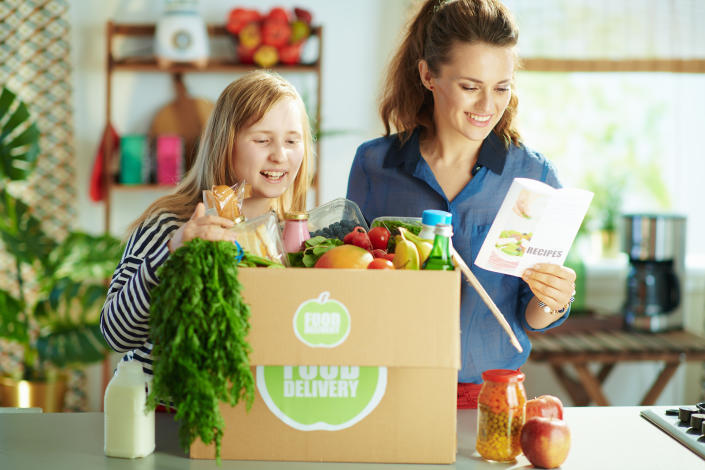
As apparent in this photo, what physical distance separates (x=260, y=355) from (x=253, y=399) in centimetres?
7

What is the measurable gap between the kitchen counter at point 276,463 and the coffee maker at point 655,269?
2.02 m

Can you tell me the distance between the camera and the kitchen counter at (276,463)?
110cm

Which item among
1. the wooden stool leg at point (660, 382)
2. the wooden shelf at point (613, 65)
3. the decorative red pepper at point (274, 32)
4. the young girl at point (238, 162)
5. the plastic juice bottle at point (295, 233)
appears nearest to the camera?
the plastic juice bottle at point (295, 233)

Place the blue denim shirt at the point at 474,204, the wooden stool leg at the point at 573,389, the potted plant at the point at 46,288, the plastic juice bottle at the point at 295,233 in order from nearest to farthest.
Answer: the plastic juice bottle at the point at 295,233, the blue denim shirt at the point at 474,204, the potted plant at the point at 46,288, the wooden stool leg at the point at 573,389

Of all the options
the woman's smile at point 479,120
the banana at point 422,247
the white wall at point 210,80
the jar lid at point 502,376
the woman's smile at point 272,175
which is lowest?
the jar lid at point 502,376

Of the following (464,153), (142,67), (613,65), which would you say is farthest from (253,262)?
(613,65)

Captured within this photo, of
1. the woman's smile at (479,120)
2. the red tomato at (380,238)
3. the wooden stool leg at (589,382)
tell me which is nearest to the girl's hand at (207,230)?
the red tomato at (380,238)

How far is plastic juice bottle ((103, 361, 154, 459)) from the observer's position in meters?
1.09

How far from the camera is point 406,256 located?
1110mm

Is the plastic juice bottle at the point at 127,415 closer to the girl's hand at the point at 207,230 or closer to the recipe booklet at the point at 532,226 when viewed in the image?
the girl's hand at the point at 207,230

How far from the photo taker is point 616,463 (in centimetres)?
113

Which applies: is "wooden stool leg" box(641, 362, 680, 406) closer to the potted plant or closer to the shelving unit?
the shelving unit

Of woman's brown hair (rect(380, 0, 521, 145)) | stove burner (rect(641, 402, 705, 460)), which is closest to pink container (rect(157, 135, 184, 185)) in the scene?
woman's brown hair (rect(380, 0, 521, 145))

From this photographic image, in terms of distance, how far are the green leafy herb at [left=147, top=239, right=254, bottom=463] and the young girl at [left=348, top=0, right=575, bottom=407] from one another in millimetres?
651
